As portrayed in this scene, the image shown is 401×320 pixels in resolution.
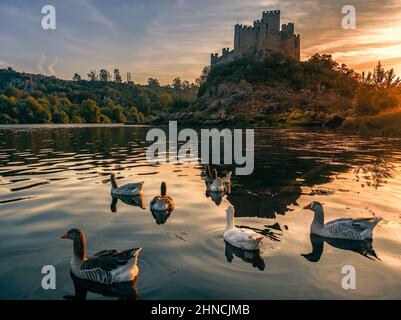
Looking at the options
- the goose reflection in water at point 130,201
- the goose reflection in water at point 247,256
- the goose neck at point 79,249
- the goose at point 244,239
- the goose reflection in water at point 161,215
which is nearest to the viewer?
the goose neck at point 79,249

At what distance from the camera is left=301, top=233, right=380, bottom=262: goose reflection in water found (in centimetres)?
1163

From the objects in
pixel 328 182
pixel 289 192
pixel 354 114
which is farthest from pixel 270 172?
pixel 354 114

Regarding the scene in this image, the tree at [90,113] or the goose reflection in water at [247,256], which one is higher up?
the tree at [90,113]

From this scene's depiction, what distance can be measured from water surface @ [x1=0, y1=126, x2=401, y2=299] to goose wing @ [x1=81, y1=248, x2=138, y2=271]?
27.5 inches

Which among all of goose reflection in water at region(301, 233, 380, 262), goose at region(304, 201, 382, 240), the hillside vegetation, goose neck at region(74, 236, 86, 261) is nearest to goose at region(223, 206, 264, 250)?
goose reflection in water at region(301, 233, 380, 262)

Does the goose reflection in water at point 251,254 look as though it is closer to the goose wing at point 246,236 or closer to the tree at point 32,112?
the goose wing at point 246,236

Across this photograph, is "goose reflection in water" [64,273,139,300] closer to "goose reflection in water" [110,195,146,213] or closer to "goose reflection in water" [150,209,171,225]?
"goose reflection in water" [150,209,171,225]

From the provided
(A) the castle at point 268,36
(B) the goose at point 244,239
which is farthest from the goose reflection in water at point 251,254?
(A) the castle at point 268,36

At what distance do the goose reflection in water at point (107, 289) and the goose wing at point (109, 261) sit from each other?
1.31ft

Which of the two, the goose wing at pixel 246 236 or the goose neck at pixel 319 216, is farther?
the goose neck at pixel 319 216

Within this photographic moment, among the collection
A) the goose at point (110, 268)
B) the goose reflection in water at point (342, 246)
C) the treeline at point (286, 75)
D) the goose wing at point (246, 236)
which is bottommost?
the goose reflection in water at point (342, 246)

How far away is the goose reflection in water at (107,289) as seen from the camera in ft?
30.1

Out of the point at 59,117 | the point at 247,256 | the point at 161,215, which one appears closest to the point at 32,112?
the point at 59,117
